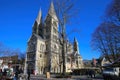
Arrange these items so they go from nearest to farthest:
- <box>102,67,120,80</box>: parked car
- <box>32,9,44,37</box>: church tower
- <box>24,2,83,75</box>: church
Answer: <box>102,67,120,80</box>: parked car
<box>24,2,83,75</box>: church
<box>32,9,44,37</box>: church tower

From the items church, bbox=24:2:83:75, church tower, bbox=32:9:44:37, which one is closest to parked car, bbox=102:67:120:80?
church, bbox=24:2:83:75

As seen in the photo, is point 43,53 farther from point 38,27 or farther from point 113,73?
point 113,73

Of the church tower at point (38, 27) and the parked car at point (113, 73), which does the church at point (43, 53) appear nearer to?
the church tower at point (38, 27)

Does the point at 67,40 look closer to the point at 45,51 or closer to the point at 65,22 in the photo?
the point at 65,22

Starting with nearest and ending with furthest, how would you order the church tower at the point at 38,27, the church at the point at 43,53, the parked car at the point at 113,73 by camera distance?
1. the parked car at the point at 113,73
2. the church at the point at 43,53
3. the church tower at the point at 38,27

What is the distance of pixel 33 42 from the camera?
95812 millimetres

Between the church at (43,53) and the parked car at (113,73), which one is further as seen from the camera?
the church at (43,53)

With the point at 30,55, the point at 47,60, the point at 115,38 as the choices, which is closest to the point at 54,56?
the point at 47,60

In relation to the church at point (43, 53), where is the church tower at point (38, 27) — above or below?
above

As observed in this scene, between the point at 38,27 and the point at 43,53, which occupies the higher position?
the point at 38,27

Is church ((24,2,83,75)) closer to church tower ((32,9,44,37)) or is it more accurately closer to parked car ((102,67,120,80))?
church tower ((32,9,44,37))

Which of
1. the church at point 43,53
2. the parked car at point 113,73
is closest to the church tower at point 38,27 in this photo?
the church at point 43,53

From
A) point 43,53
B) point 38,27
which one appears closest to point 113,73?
point 43,53

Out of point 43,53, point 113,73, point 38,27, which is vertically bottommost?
point 113,73
